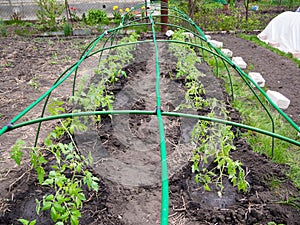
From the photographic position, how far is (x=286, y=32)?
6.21 meters

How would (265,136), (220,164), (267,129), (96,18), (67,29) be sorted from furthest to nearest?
1. (96,18)
2. (67,29)
3. (267,129)
4. (265,136)
5. (220,164)

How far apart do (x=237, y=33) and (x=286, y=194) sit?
20.4ft

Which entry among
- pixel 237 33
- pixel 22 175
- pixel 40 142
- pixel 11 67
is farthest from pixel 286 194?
pixel 237 33

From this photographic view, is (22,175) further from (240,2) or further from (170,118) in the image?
(240,2)

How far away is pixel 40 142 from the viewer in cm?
308

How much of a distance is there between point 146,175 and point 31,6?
866 centimetres

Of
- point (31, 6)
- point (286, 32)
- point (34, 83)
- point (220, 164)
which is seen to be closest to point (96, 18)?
point (31, 6)

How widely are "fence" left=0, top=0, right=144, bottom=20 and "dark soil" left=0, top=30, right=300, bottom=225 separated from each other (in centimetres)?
554

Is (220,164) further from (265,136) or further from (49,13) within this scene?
(49,13)

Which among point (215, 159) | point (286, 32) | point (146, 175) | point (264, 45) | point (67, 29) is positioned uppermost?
point (67, 29)

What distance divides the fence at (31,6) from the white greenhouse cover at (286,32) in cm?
466

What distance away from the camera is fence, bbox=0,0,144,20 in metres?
8.95

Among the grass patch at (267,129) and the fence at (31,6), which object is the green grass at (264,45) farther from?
the fence at (31,6)

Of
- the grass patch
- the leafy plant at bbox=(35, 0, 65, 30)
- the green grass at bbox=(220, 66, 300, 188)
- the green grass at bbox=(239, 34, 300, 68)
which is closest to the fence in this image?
the leafy plant at bbox=(35, 0, 65, 30)
